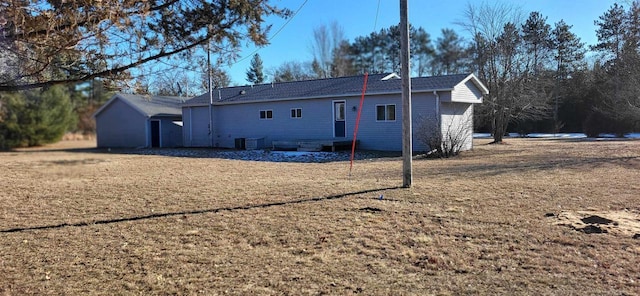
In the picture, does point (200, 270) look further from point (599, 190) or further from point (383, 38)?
point (383, 38)

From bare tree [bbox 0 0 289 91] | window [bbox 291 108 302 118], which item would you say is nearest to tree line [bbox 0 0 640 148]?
bare tree [bbox 0 0 289 91]

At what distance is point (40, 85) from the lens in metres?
6.21

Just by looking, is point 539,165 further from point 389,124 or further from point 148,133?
point 148,133

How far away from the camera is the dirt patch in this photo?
545cm

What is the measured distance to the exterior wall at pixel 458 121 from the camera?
17630mm

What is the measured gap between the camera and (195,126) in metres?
26.1

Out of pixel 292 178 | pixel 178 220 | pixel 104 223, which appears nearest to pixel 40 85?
pixel 104 223

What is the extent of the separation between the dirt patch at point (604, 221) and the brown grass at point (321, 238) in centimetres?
6

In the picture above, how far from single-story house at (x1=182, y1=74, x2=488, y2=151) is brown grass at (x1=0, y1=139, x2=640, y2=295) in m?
8.56

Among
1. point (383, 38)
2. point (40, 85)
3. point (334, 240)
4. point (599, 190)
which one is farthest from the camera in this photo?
point (383, 38)

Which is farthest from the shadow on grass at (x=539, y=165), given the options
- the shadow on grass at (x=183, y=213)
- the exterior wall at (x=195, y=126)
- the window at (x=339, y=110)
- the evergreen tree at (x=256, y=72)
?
the evergreen tree at (x=256, y=72)

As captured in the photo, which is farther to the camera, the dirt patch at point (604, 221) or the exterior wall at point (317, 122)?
the exterior wall at point (317, 122)

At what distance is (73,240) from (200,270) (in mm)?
2155

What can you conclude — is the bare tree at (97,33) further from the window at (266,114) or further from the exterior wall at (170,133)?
the exterior wall at (170,133)
